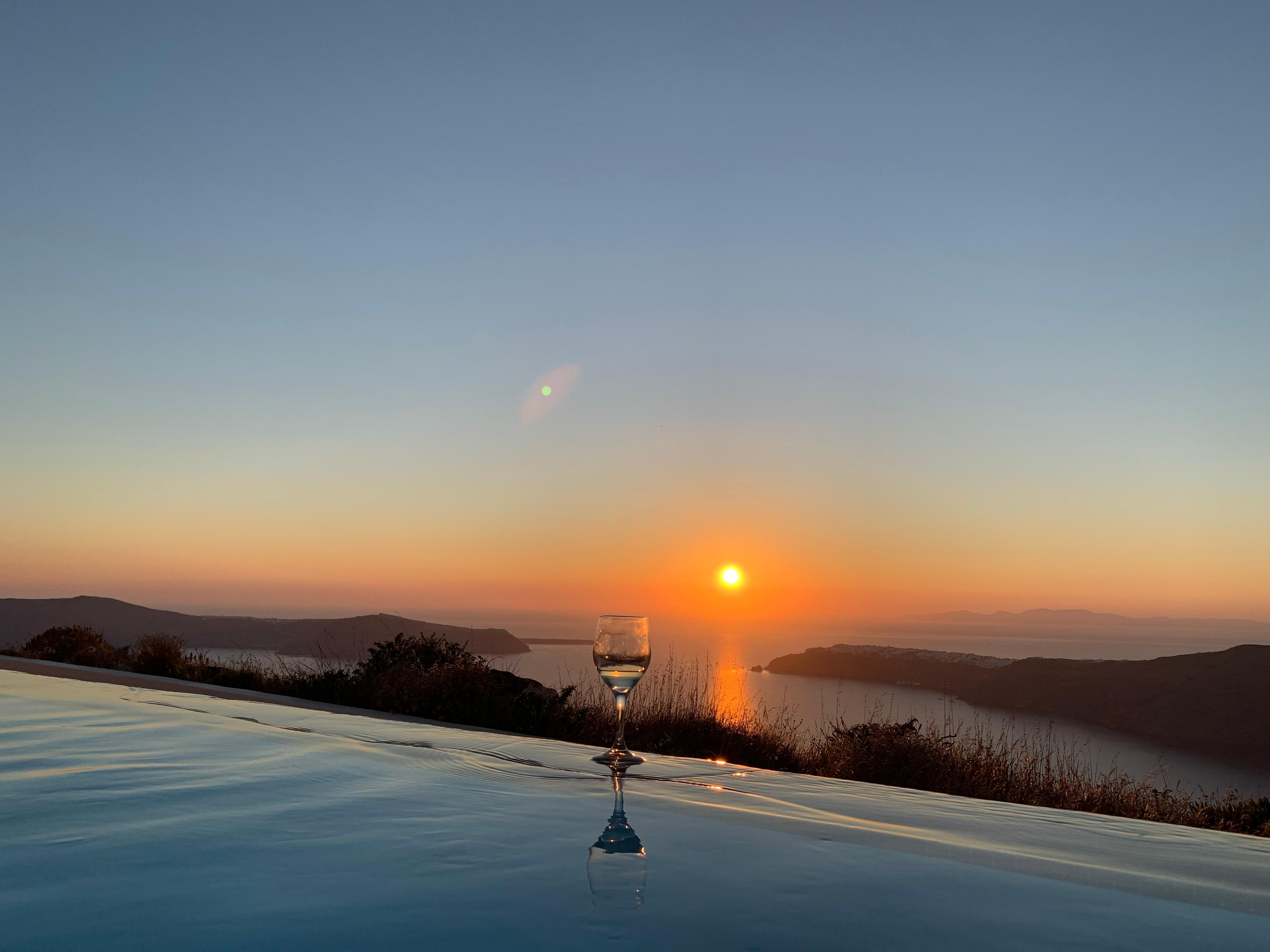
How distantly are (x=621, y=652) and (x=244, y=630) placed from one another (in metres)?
11.5

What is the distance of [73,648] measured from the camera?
10.7 meters

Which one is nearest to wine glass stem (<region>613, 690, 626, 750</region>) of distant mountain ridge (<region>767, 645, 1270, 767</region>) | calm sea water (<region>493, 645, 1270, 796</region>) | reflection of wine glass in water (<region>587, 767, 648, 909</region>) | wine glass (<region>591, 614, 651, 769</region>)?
wine glass (<region>591, 614, 651, 769</region>)

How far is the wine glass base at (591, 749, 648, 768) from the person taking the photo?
1.72 m

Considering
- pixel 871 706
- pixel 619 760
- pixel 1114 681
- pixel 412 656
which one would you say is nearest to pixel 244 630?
pixel 412 656

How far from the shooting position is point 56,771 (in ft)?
4.98

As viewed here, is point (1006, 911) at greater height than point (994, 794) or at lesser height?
greater

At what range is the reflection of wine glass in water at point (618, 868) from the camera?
88cm

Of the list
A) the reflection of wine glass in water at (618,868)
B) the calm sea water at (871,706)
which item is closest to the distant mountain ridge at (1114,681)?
the calm sea water at (871,706)

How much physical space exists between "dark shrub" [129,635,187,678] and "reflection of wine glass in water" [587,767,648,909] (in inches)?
385

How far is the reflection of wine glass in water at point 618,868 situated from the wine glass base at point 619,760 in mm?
482

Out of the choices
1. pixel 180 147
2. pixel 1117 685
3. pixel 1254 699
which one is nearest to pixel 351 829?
pixel 180 147

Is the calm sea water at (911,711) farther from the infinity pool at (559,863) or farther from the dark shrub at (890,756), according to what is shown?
the infinity pool at (559,863)

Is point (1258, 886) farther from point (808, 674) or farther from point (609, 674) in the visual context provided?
point (808, 674)

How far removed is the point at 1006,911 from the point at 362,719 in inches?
88.6
